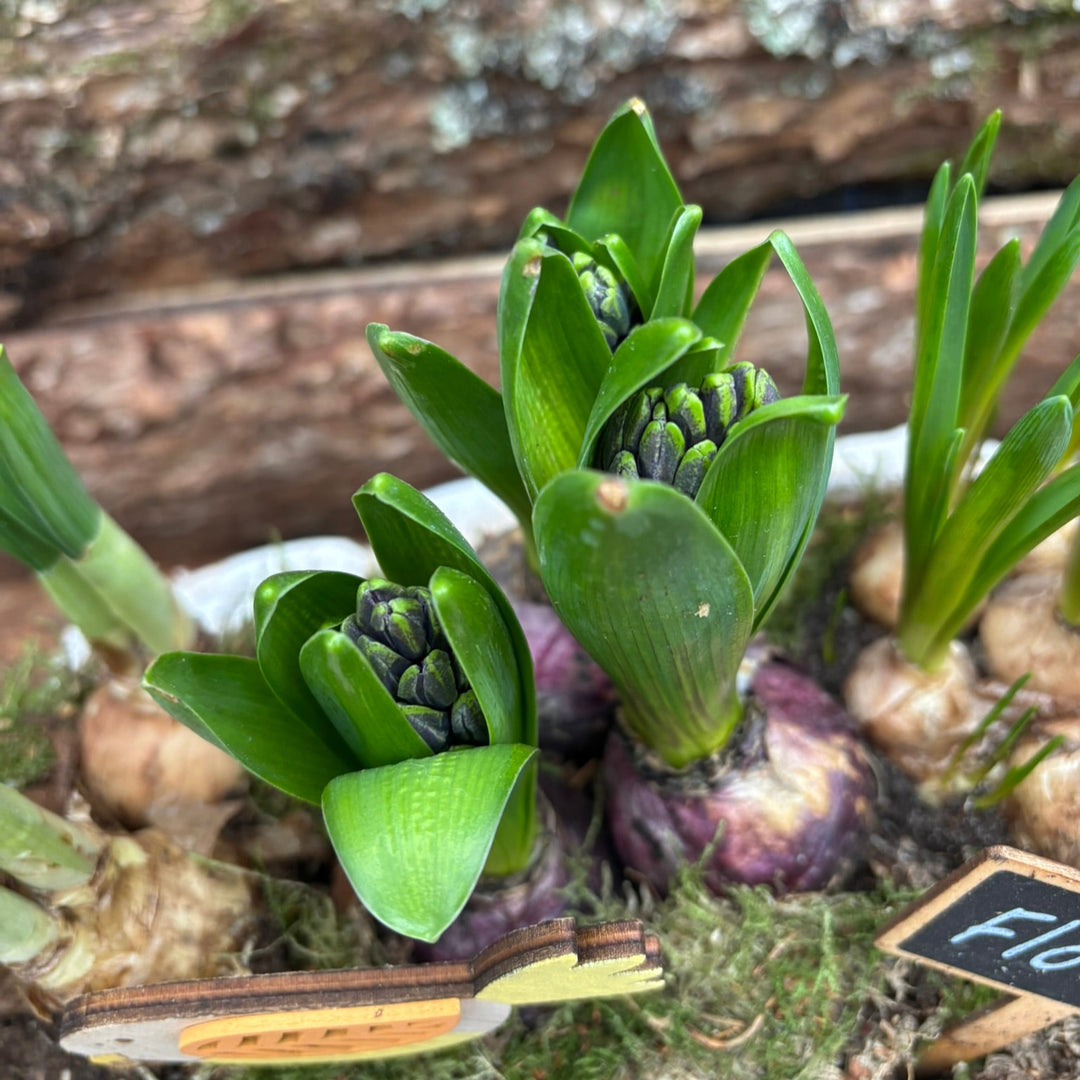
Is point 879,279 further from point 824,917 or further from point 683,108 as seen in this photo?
point 824,917

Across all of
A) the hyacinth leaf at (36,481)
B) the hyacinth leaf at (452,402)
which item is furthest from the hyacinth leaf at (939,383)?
the hyacinth leaf at (36,481)

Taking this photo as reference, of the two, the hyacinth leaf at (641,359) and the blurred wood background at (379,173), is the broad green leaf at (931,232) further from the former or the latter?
the blurred wood background at (379,173)

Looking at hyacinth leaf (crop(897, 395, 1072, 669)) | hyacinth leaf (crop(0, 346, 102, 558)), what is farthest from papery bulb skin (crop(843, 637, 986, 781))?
hyacinth leaf (crop(0, 346, 102, 558))

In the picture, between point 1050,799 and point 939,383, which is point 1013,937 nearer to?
point 1050,799

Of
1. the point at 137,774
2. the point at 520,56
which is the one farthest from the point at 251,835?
the point at 520,56

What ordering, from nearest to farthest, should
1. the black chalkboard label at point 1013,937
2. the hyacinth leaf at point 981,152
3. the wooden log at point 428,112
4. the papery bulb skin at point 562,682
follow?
the black chalkboard label at point 1013,937, the hyacinth leaf at point 981,152, the papery bulb skin at point 562,682, the wooden log at point 428,112

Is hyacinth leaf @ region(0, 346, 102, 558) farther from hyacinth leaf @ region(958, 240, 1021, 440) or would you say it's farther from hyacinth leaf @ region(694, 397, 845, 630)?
hyacinth leaf @ region(958, 240, 1021, 440)
